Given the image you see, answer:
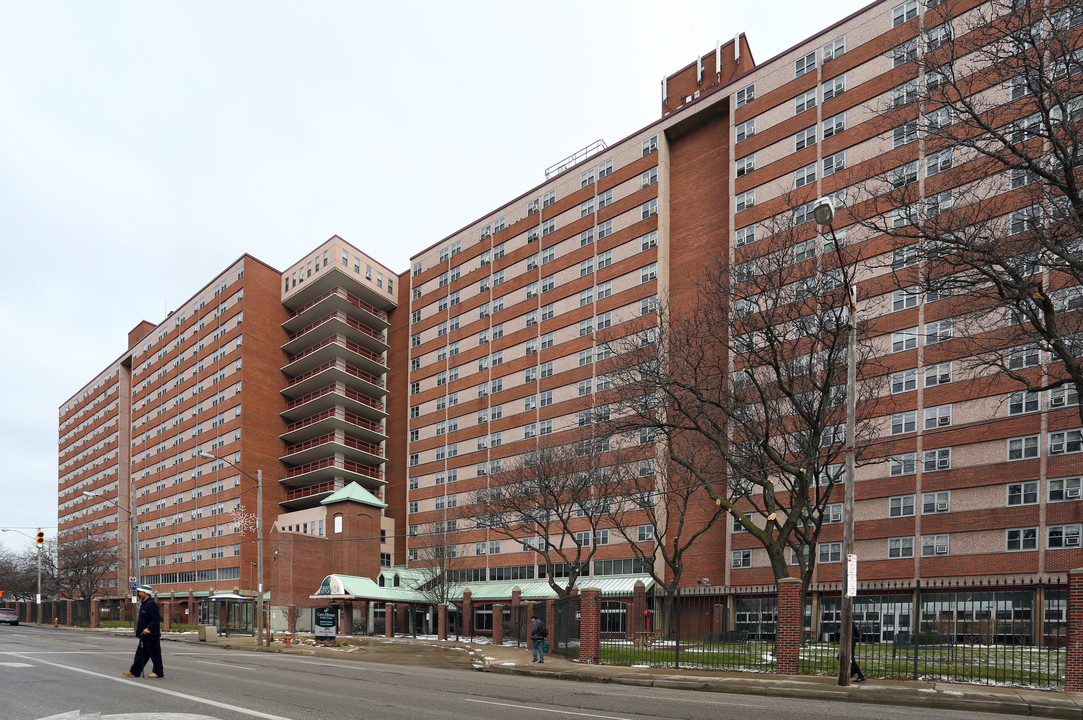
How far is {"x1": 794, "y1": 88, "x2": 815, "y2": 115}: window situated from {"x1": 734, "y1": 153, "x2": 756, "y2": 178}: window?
4282 millimetres

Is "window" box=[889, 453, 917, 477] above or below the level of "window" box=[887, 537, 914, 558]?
above

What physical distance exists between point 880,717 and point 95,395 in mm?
139605

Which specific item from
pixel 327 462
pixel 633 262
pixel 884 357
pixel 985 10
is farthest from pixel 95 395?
pixel 985 10

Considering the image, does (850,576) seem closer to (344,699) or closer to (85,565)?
(344,699)

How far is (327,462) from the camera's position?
257ft

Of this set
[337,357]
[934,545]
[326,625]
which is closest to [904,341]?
[934,545]

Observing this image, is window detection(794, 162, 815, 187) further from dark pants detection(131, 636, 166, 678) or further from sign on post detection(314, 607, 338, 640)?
dark pants detection(131, 636, 166, 678)

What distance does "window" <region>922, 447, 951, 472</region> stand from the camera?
144 ft

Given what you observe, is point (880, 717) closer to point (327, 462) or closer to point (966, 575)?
point (966, 575)

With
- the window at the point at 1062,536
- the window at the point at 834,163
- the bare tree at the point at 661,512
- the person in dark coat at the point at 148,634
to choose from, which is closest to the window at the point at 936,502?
the window at the point at 1062,536

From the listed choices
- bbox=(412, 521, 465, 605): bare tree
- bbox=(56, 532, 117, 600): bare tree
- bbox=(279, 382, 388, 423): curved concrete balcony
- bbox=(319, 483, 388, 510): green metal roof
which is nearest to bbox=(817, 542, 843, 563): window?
bbox=(412, 521, 465, 605): bare tree

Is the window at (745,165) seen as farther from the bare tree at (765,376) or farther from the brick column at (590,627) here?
the brick column at (590,627)

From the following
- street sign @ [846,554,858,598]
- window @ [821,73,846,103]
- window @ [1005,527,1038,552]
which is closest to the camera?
street sign @ [846,554,858,598]

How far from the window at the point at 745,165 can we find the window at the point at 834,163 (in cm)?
586
